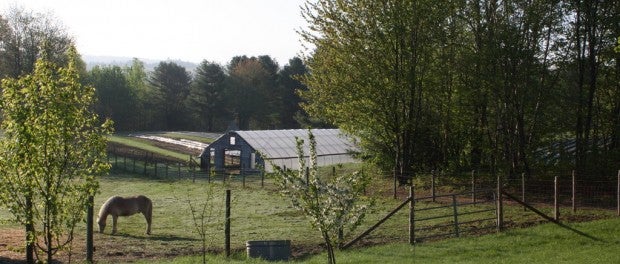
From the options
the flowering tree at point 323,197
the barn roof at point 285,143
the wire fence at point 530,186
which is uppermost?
the barn roof at point 285,143

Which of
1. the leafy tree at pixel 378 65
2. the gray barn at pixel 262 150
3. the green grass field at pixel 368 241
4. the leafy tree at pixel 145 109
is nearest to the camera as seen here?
the green grass field at pixel 368 241

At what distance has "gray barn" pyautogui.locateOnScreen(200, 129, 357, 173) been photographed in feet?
161

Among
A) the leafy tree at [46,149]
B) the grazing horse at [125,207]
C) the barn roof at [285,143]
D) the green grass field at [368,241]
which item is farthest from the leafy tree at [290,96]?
the leafy tree at [46,149]

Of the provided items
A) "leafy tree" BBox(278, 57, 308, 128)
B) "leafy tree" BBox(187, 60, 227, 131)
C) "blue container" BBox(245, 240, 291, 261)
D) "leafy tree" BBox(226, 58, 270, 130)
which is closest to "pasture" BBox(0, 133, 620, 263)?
"blue container" BBox(245, 240, 291, 261)

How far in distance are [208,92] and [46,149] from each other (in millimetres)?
88642

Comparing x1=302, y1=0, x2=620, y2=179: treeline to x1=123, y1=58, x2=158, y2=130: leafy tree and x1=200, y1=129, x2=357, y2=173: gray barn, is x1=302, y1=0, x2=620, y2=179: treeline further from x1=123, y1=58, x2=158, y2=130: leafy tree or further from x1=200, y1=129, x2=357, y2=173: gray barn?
x1=123, y1=58, x2=158, y2=130: leafy tree

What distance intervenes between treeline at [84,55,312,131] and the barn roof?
36.4 m

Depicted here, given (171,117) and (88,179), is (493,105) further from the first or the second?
(171,117)

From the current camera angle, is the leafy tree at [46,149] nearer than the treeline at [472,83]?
Yes

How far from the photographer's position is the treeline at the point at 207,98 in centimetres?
9844

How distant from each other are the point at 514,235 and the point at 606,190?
1093 cm

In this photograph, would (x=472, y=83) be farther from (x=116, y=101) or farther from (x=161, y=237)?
(x=116, y=101)

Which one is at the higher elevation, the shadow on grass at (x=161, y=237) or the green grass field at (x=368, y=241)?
the green grass field at (x=368, y=241)

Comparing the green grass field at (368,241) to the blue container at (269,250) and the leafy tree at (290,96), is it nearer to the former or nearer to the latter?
the blue container at (269,250)
